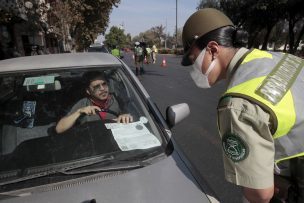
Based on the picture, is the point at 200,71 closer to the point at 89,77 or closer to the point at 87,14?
the point at 89,77

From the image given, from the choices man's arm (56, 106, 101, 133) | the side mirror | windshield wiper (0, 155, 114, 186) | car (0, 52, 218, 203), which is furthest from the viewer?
the side mirror

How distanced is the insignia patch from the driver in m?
1.26

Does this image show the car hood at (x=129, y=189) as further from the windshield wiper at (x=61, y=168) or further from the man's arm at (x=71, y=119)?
the man's arm at (x=71, y=119)

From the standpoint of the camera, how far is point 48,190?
1890 mm

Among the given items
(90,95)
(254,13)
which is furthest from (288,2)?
(90,95)

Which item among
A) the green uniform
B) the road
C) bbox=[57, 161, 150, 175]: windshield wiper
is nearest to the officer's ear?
the green uniform

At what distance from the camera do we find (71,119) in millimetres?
2537

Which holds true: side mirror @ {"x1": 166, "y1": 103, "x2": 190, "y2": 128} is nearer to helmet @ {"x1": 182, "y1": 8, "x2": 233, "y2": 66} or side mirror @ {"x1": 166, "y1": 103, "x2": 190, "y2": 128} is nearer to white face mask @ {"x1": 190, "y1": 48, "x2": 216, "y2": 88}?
white face mask @ {"x1": 190, "y1": 48, "x2": 216, "y2": 88}

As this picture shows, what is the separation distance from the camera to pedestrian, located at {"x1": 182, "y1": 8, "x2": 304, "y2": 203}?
4.51 feet

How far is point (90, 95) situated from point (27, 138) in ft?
2.07

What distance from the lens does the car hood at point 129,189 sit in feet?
5.90

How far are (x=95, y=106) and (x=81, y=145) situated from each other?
1.80 feet

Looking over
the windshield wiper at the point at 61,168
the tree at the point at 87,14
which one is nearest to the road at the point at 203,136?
the windshield wiper at the point at 61,168

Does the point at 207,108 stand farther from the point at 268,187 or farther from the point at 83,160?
the point at 268,187
